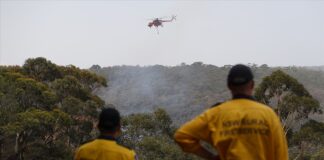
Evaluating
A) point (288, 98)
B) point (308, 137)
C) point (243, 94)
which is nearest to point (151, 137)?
point (288, 98)

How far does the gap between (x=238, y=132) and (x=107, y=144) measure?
1211mm

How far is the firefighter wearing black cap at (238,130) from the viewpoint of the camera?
363 cm

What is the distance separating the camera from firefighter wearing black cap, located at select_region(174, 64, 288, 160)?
143 inches

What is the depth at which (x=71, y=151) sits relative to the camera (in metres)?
22.3

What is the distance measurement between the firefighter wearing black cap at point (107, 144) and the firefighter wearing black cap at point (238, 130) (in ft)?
2.52

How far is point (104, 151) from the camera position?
4336 mm

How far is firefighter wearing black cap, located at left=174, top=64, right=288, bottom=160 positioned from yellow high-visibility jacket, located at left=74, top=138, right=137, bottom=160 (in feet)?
2.53

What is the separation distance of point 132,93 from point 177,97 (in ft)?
28.2

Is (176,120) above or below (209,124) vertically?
below

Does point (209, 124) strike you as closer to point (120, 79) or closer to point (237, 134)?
point (237, 134)

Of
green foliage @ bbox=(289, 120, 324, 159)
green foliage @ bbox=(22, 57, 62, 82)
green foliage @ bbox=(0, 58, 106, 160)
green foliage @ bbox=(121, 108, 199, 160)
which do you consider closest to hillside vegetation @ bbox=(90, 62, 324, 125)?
Answer: green foliage @ bbox=(121, 108, 199, 160)

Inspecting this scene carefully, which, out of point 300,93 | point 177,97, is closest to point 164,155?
point 300,93

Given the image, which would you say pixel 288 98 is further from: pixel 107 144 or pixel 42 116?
pixel 107 144

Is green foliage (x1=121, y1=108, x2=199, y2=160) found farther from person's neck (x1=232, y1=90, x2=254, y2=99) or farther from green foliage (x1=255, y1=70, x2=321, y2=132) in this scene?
person's neck (x1=232, y1=90, x2=254, y2=99)
